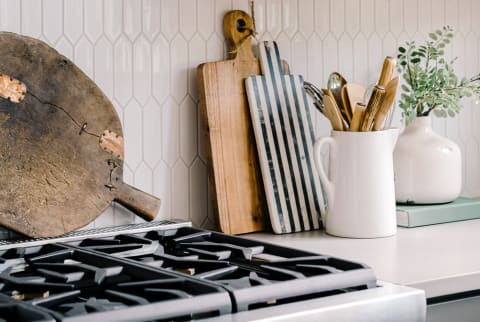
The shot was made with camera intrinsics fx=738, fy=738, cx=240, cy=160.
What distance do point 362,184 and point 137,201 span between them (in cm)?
49

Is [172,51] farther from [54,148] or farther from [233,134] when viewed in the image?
[54,148]

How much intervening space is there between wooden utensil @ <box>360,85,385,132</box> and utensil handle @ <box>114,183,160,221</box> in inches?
19.1

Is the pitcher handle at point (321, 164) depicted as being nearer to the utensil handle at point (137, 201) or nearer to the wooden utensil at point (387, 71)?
the wooden utensil at point (387, 71)

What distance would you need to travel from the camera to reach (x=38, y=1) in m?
1.49

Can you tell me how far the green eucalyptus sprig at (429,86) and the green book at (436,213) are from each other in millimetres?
230

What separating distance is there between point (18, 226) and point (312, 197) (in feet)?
2.24

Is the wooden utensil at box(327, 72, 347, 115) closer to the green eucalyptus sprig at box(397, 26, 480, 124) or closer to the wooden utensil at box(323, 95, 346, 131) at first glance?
the wooden utensil at box(323, 95, 346, 131)

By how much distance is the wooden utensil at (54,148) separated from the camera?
1.43 metres

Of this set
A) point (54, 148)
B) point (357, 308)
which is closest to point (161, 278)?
point (357, 308)

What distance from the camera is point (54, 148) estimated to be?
148 cm

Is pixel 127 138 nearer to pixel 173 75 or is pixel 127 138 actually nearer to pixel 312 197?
pixel 173 75

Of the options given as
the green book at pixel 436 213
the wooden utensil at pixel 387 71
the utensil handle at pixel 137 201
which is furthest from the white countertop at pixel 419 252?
the wooden utensil at pixel 387 71

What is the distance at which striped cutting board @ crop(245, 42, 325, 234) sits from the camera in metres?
1.69

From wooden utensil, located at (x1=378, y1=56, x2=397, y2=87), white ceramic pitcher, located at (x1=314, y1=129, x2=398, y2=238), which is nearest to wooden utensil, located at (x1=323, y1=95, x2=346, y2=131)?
white ceramic pitcher, located at (x1=314, y1=129, x2=398, y2=238)
